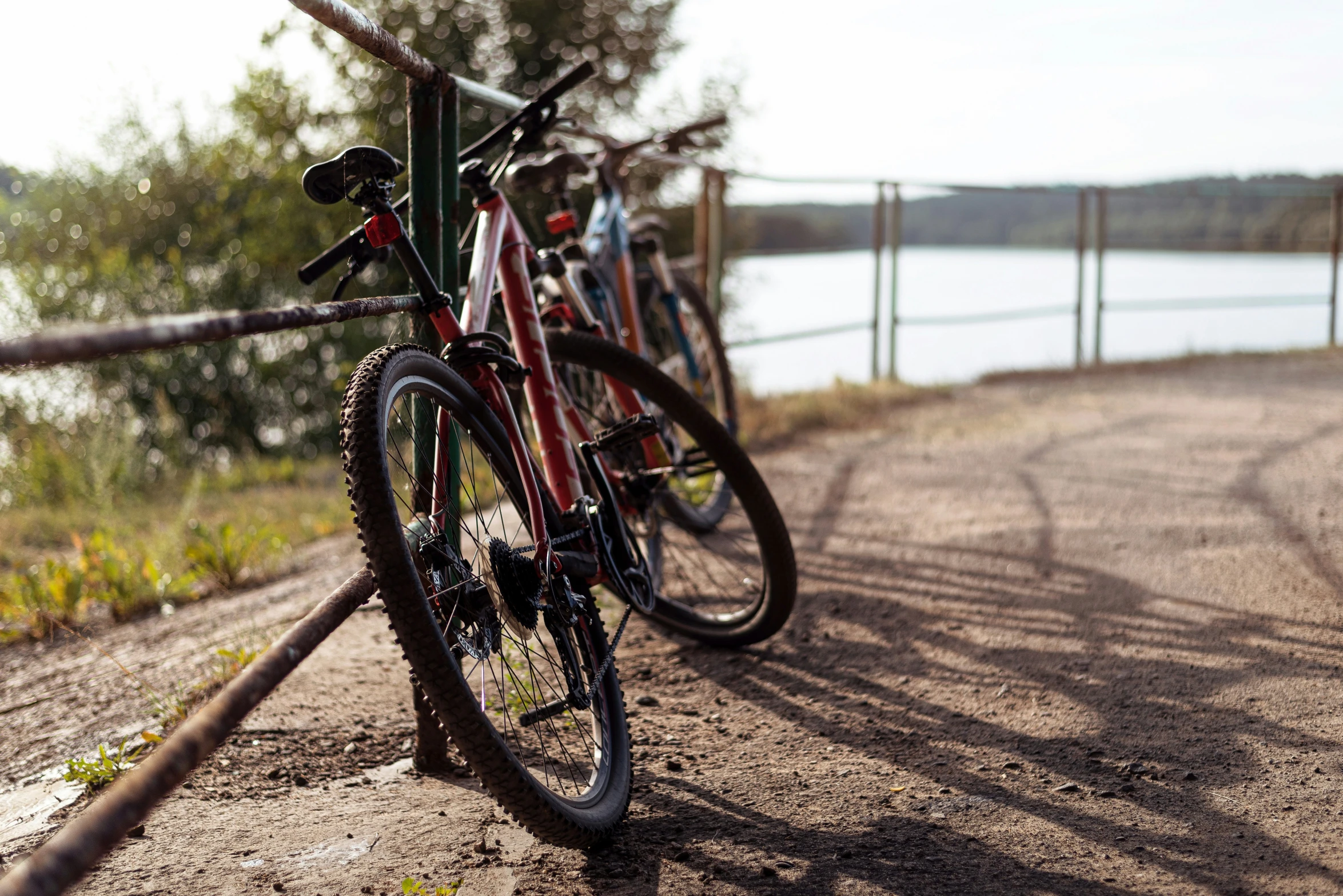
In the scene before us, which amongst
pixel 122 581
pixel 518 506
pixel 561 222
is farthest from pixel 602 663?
pixel 122 581

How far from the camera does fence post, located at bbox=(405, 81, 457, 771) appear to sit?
201 centimetres

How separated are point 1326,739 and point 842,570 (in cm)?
147

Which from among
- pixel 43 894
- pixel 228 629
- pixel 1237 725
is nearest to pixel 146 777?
pixel 43 894

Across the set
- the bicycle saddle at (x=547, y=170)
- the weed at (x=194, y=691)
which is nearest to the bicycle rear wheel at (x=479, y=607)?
the weed at (x=194, y=691)

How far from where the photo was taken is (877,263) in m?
7.60

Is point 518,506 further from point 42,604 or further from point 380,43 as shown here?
point 42,604

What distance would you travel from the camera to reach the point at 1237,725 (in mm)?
2098

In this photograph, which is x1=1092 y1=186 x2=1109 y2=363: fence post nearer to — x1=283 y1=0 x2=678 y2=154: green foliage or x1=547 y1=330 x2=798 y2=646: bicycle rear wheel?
x1=283 y1=0 x2=678 y2=154: green foliage

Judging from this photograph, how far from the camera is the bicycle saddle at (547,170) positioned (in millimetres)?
2848

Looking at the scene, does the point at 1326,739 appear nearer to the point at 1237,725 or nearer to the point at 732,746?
the point at 1237,725

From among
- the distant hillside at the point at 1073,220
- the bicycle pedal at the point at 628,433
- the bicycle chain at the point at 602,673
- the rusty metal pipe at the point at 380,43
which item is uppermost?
the distant hillside at the point at 1073,220

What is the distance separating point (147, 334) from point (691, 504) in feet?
6.78

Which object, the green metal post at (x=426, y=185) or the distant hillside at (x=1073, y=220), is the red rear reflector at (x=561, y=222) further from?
the distant hillside at (x=1073, y=220)

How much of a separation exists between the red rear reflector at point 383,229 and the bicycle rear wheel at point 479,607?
0.21 meters
